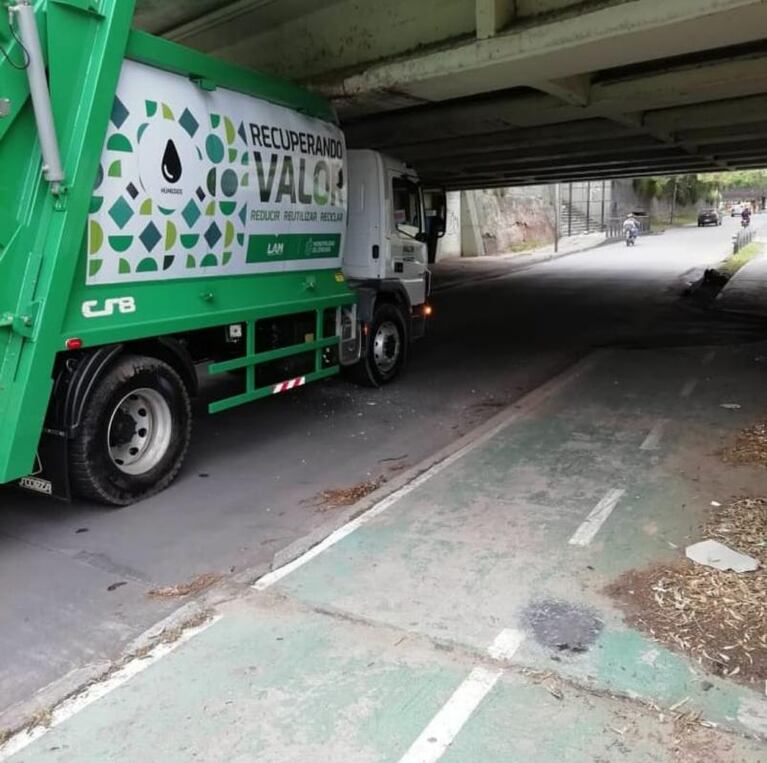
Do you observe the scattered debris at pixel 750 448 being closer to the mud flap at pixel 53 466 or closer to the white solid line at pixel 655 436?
the white solid line at pixel 655 436

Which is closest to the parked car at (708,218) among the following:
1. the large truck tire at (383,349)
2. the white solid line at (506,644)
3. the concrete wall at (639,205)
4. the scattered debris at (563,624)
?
the concrete wall at (639,205)

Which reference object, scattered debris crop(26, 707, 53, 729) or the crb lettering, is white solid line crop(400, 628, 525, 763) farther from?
the crb lettering

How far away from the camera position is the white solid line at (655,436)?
6637mm

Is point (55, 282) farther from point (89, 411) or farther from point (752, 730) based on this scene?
point (752, 730)

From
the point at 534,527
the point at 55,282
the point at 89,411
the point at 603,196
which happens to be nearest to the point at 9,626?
the point at 89,411

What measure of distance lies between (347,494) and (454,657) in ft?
7.85

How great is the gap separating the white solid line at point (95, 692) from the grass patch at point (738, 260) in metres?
21.8

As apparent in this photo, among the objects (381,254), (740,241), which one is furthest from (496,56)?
(740,241)

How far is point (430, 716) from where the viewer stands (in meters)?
3.04

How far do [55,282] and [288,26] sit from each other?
513cm

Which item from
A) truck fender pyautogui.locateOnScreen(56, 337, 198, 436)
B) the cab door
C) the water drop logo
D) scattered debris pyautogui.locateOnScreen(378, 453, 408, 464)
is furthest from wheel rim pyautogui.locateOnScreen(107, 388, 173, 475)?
the cab door

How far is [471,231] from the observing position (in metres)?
34.3

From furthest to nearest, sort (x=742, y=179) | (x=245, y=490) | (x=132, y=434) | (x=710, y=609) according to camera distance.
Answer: (x=742, y=179)
(x=245, y=490)
(x=132, y=434)
(x=710, y=609)

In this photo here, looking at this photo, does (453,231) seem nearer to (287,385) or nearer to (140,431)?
(287,385)
